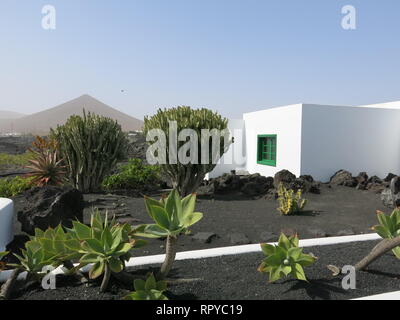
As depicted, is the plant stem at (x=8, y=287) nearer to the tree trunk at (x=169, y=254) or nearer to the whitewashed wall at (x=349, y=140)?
the tree trunk at (x=169, y=254)

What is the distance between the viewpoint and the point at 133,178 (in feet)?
31.7

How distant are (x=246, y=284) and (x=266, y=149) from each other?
10542 millimetres

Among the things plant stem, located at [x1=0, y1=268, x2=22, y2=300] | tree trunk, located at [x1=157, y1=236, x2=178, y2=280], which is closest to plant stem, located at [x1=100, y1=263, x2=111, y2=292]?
tree trunk, located at [x1=157, y1=236, x2=178, y2=280]

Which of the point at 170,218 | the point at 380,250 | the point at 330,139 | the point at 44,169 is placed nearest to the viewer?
the point at 170,218

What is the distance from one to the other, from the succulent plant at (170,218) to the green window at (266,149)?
996 centimetres

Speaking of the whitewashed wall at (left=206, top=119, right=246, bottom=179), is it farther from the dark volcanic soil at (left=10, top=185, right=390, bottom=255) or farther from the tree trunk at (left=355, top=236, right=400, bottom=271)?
the tree trunk at (left=355, top=236, right=400, bottom=271)

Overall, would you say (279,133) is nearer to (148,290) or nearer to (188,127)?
(188,127)

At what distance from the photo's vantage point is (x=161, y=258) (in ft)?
12.0

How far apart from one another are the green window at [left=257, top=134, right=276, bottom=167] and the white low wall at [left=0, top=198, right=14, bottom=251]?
9.31 meters

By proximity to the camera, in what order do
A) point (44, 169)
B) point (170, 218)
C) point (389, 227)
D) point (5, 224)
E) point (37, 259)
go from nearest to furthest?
point (170, 218) → point (37, 259) → point (389, 227) → point (5, 224) → point (44, 169)

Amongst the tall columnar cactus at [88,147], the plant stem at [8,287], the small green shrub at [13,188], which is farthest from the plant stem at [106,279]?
the tall columnar cactus at [88,147]

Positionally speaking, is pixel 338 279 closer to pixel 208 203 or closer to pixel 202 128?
pixel 208 203

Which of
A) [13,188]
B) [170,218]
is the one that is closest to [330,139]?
[13,188]

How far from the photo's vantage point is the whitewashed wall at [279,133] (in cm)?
1119
